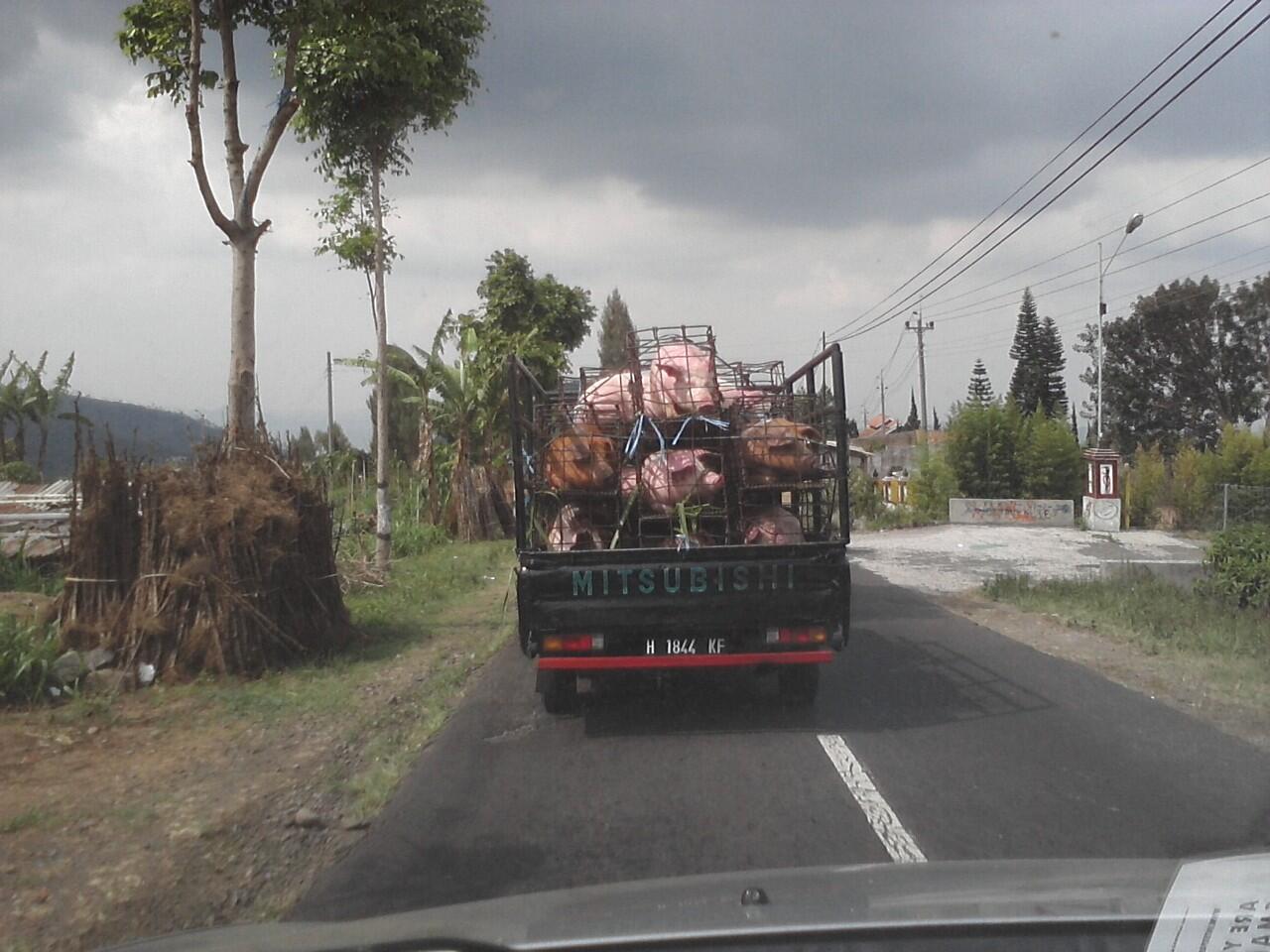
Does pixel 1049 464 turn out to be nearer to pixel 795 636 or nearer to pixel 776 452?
pixel 776 452

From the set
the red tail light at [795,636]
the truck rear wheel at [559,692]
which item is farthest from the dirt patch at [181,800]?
the red tail light at [795,636]

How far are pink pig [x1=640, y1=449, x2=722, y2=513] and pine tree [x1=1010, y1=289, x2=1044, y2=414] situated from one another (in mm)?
53523

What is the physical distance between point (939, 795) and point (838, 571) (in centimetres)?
186

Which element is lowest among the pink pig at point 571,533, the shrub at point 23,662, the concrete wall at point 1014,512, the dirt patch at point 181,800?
the dirt patch at point 181,800

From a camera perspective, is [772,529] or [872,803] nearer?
[872,803]

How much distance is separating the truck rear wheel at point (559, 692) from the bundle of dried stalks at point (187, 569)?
2922mm

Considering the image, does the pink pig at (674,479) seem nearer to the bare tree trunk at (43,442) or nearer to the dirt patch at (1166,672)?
the dirt patch at (1166,672)

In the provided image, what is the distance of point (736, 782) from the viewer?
21.2 ft

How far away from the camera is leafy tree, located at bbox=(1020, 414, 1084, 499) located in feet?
119

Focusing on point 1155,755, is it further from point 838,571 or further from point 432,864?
point 432,864

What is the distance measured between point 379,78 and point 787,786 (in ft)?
35.2

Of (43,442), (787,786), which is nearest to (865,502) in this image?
(43,442)

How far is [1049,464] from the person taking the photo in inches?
1427

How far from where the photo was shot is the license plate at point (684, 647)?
7762mm
